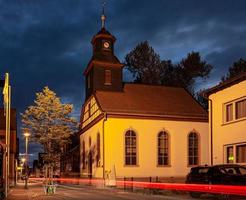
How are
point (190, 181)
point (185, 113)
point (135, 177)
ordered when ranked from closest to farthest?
point (190, 181) < point (135, 177) < point (185, 113)

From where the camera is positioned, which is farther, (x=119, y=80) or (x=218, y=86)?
(x=119, y=80)

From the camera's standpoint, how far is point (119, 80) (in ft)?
182

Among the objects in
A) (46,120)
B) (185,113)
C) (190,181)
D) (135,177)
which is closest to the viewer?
(190,181)

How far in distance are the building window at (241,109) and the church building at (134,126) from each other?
1988cm

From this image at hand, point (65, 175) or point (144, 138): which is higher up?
point (144, 138)

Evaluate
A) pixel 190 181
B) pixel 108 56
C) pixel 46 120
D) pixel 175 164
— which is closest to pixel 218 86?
pixel 190 181

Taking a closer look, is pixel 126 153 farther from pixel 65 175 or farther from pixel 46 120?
pixel 65 175

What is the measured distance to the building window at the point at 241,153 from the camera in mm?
30195

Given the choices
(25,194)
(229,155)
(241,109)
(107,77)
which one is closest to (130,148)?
(107,77)

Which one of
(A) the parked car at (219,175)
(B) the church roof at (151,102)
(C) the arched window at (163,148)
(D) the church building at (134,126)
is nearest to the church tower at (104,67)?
(D) the church building at (134,126)

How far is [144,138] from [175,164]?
14.8ft

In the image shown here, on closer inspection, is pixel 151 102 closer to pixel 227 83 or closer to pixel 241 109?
pixel 227 83

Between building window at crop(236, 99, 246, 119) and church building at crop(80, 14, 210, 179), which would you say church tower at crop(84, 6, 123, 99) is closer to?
church building at crop(80, 14, 210, 179)

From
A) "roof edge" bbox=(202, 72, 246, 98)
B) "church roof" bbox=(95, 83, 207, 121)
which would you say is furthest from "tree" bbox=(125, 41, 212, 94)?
"roof edge" bbox=(202, 72, 246, 98)
